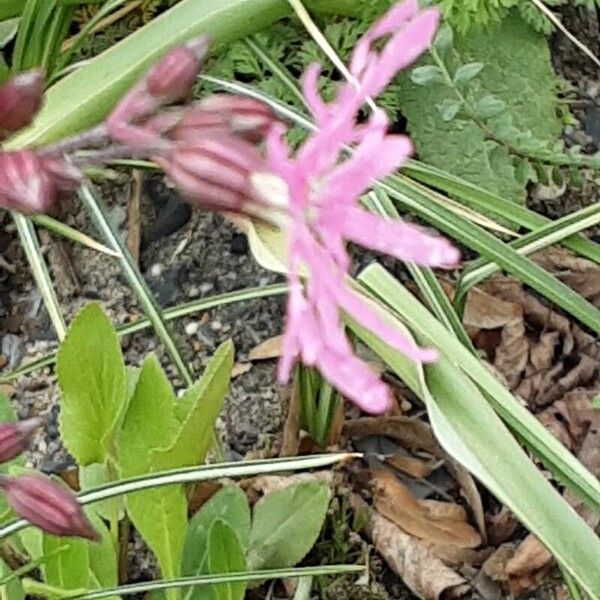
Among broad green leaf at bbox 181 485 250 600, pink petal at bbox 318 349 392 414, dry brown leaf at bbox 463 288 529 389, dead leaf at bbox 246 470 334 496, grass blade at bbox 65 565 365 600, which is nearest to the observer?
pink petal at bbox 318 349 392 414

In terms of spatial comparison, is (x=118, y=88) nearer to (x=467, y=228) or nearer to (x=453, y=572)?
(x=467, y=228)

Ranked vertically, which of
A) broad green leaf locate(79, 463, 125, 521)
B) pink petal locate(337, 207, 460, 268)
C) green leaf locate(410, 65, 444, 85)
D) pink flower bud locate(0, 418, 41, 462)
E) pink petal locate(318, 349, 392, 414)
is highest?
pink petal locate(337, 207, 460, 268)

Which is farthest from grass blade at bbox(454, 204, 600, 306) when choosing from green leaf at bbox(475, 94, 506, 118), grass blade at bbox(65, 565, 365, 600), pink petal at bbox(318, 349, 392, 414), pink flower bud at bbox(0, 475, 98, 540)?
pink petal at bbox(318, 349, 392, 414)

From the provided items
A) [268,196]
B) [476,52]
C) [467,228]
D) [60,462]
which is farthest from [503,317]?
[268,196]

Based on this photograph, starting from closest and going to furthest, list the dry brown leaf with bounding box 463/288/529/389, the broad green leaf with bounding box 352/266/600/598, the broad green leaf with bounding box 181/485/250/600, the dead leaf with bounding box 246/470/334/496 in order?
the broad green leaf with bounding box 352/266/600/598, the broad green leaf with bounding box 181/485/250/600, the dead leaf with bounding box 246/470/334/496, the dry brown leaf with bounding box 463/288/529/389

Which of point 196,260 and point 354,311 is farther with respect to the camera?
point 196,260

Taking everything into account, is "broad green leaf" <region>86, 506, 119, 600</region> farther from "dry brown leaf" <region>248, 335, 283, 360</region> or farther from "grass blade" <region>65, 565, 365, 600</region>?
"dry brown leaf" <region>248, 335, 283, 360</region>
